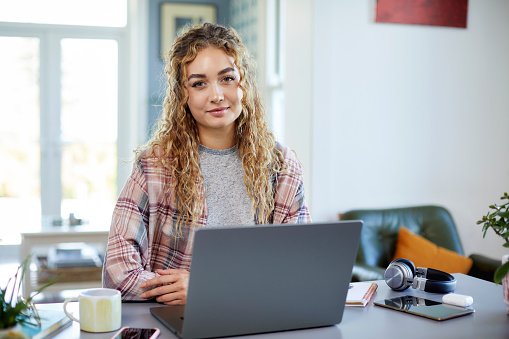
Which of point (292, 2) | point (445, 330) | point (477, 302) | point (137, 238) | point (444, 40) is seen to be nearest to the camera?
point (445, 330)

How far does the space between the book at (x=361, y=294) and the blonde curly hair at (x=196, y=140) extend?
0.40 meters

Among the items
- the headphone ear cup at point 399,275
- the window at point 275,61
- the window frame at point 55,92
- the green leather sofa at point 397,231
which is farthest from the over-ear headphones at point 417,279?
the window frame at point 55,92

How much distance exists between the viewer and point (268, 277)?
1137 millimetres

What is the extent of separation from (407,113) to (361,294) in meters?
2.29

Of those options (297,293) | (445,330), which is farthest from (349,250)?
(445,330)

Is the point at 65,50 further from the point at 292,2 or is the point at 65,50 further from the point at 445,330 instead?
the point at 445,330

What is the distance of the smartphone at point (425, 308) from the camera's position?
1304 mm

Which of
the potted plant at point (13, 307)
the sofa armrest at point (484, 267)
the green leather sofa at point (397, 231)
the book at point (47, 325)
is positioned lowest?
the sofa armrest at point (484, 267)

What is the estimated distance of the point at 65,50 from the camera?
561 cm

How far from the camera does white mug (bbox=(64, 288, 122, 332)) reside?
1.17 meters

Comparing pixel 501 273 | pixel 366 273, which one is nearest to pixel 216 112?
pixel 501 273

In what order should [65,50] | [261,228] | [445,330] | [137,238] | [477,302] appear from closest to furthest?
[261,228] → [445,330] → [477,302] → [137,238] → [65,50]

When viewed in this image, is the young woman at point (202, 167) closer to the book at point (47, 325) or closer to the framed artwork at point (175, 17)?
the book at point (47, 325)

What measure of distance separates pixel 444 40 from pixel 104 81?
340 centimetres
